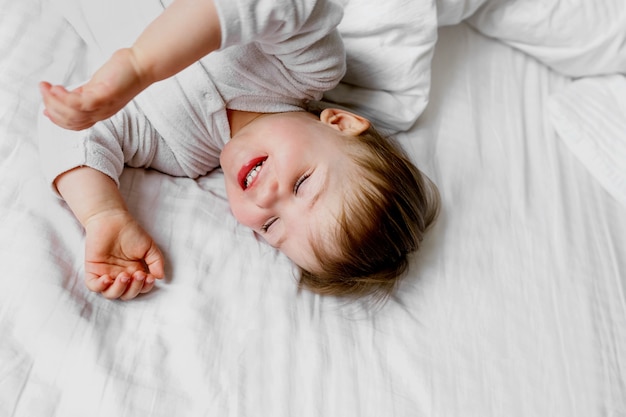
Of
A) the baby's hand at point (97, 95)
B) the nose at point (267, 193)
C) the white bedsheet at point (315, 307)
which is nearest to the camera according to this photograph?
the baby's hand at point (97, 95)

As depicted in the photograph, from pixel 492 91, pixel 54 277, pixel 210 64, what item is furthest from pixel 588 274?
pixel 54 277

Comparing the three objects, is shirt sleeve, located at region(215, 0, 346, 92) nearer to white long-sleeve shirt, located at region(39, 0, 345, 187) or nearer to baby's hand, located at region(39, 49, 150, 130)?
white long-sleeve shirt, located at region(39, 0, 345, 187)

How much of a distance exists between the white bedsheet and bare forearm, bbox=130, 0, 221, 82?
0.31 m

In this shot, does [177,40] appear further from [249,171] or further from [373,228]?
[373,228]

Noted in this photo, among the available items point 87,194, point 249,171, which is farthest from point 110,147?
point 249,171

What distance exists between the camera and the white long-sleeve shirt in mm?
1008

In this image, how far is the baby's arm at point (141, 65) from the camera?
78 centimetres

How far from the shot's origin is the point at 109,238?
0.97 metres

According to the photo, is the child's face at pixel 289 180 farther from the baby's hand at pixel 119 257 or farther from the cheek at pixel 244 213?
the baby's hand at pixel 119 257

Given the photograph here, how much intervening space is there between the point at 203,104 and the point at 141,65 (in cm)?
26

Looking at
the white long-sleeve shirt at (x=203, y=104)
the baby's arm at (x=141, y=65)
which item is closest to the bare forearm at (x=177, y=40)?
the baby's arm at (x=141, y=65)

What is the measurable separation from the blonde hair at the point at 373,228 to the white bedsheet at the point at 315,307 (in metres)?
0.03

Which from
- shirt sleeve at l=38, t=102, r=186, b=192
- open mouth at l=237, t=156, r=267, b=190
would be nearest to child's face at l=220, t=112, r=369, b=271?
open mouth at l=237, t=156, r=267, b=190

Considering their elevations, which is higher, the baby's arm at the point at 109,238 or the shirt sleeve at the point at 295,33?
the shirt sleeve at the point at 295,33
